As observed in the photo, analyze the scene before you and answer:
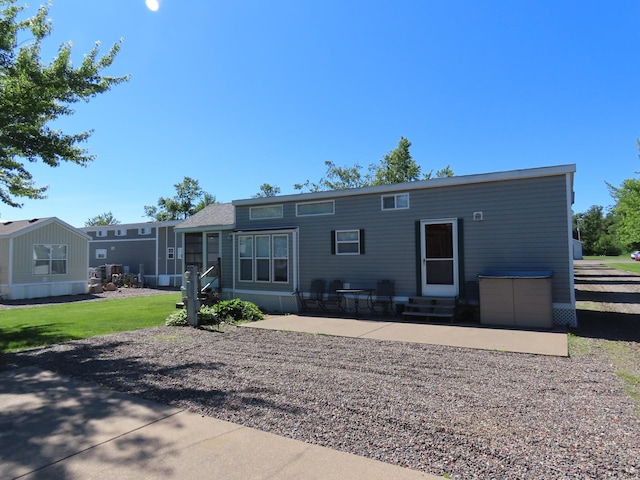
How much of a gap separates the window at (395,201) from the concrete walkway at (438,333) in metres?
2.92

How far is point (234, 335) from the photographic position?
8.09 meters

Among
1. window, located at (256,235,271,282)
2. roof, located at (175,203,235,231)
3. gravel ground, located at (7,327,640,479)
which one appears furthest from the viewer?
roof, located at (175,203,235,231)

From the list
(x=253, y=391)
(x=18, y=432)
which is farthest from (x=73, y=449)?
(x=253, y=391)

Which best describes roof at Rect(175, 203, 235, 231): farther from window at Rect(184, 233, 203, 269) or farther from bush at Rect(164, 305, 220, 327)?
bush at Rect(164, 305, 220, 327)

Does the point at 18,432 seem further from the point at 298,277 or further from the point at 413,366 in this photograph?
the point at 298,277

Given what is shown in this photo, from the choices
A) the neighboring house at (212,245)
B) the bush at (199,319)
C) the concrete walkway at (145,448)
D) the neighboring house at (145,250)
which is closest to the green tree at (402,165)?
the neighboring house at (145,250)

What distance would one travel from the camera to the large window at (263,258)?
39.0 ft

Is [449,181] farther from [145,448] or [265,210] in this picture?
[145,448]

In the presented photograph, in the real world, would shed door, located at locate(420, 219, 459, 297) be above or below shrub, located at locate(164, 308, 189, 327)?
above

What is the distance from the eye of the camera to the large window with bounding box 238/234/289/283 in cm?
1188

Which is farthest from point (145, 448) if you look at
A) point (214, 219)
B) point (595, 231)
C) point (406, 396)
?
point (595, 231)

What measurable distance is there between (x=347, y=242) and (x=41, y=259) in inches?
611

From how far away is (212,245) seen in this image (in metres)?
13.7

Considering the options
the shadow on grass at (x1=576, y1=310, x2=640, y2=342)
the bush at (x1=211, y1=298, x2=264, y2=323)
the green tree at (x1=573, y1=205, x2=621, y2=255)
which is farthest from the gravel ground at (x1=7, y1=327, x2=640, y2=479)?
the green tree at (x1=573, y1=205, x2=621, y2=255)
